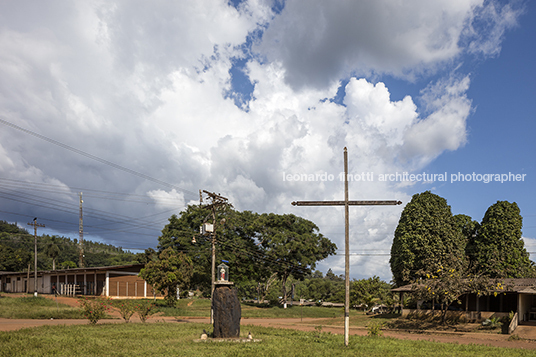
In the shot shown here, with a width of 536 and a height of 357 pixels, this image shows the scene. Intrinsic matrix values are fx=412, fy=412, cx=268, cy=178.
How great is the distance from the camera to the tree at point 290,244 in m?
53.4

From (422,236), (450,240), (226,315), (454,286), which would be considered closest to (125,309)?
(226,315)

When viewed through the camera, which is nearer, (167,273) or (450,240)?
(167,273)

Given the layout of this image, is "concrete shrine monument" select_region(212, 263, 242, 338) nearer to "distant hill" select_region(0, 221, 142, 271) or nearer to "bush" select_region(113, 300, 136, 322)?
"bush" select_region(113, 300, 136, 322)

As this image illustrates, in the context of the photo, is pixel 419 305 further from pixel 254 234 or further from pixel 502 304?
pixel 254 234

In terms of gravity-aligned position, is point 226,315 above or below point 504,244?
below

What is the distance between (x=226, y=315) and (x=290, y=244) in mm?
33138

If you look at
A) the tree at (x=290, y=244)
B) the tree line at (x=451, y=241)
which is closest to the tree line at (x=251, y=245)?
the tree at (x=290, y=244)

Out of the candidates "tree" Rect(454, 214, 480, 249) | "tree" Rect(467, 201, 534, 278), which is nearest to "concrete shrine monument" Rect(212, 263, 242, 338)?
"tree" Rect(467, 201, 534, 278)

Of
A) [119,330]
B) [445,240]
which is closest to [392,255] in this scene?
[445,240]

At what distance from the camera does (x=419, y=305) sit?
133 feet

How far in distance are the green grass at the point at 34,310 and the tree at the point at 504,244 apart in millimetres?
38598

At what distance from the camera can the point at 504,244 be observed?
42.2m

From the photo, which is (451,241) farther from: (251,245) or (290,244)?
(251,245)

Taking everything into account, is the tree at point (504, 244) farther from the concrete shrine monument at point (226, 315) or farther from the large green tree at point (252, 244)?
the concrete shrine monument at point (226, 315)
